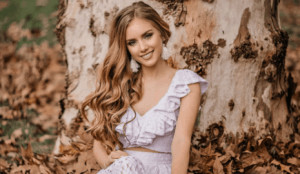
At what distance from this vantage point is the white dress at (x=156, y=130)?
2.15 meters

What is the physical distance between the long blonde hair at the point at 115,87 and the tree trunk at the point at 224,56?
19.5 inches

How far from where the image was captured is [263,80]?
294 centimetres

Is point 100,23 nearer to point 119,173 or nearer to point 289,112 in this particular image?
point 119,173

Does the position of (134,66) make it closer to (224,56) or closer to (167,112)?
(167,112)

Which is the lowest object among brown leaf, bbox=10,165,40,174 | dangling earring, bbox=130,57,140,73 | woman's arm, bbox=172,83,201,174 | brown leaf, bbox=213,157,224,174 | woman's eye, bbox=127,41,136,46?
brown leaf, bbox=10,165,40,174

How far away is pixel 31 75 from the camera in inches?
242

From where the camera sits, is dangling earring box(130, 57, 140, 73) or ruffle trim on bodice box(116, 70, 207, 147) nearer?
ruffle trim on bodice box(116, 70, 207, 147)

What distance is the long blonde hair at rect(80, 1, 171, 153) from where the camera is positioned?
2.30 m

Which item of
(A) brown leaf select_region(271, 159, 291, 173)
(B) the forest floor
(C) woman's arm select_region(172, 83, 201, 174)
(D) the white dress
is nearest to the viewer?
(C) woman's arm select_region(172, 83, 201, 174)

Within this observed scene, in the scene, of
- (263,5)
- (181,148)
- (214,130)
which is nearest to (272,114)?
(214,130)

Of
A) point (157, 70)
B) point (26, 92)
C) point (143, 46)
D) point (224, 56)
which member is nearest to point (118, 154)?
point (157, 70)

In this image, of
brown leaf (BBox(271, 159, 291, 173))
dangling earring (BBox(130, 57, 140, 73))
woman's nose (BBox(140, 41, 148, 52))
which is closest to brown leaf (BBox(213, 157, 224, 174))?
brown leaf (BBox(271, 159, 291, 173))

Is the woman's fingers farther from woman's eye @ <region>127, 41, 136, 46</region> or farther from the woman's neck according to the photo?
woman's eye @ <region>127, 41, 136, 46</region>

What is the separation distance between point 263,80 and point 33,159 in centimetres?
219
